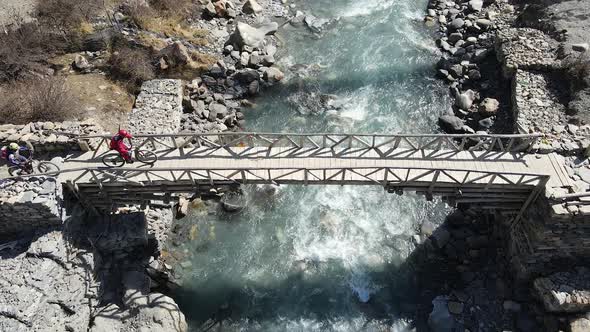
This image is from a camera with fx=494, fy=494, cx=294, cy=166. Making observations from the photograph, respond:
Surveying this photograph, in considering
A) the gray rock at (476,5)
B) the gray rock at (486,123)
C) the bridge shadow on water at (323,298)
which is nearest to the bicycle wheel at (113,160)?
the bridge shadow on water at (323,298)

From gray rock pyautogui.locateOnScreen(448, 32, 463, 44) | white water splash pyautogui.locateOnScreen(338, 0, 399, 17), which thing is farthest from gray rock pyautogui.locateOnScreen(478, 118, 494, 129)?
white water splash pyautogui.locateOnScreen(338, 0, 399, 17)

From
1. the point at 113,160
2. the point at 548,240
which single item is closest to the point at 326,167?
the point at 113,160

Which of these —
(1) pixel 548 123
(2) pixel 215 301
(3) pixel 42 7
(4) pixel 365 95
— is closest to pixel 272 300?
(2) pixel 215 301

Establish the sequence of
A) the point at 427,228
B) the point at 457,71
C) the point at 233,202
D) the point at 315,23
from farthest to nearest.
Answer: the point at 315,23 → the point at 457,71 → the point at 233,202 → the point at 427,228

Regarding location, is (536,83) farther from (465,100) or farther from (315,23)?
(315,23)

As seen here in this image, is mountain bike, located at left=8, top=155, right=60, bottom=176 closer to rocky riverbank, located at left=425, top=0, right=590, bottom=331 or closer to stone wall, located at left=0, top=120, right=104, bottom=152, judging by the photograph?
stone wall, located at left=0, top=120, right=104, bottom=152

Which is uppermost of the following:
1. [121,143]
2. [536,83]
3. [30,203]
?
[536,83]

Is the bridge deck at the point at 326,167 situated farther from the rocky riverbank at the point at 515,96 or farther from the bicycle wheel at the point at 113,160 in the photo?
the rocky riverbank at the point at 515,96
